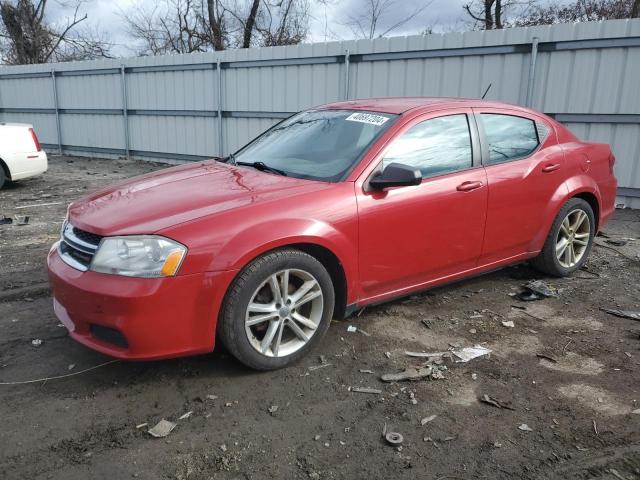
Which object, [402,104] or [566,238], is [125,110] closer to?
[402,104]

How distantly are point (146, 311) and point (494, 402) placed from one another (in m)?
1.95

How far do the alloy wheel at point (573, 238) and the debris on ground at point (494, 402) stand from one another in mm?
2289

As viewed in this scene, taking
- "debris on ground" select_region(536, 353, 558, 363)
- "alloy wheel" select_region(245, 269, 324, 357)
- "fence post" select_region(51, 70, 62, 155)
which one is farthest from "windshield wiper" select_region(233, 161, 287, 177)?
"fence post" select_region(51, 70, 62, 155)

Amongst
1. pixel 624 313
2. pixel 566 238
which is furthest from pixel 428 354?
pixel 566 238

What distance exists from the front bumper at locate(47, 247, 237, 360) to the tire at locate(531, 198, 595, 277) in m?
3.10

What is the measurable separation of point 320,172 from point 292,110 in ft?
26.6

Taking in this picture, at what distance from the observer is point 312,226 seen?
125 inches

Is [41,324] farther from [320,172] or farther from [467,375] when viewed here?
[467,375]

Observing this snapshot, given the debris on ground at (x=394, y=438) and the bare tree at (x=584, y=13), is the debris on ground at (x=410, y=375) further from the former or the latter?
the bare tree at (x=584, y=13)

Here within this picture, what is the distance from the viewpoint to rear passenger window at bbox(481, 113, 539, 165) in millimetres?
4199

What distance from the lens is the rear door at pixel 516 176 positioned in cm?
411

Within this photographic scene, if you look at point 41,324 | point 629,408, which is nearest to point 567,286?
point 629,408

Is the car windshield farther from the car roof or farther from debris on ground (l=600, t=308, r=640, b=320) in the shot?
debris on ground (l=600, t=308, r=640, b=320)

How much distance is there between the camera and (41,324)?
13.0 feet
